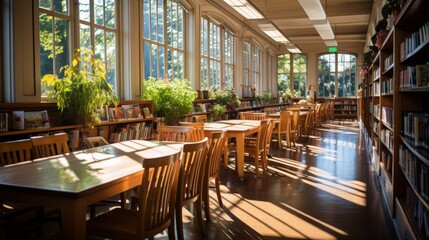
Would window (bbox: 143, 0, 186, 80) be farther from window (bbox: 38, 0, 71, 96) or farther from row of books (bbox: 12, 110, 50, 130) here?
row of books (bbox: 12, 110, 50, 130)

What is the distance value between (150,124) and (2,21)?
110 inches

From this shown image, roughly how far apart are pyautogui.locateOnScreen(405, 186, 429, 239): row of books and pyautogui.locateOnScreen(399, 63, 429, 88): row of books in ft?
2.81

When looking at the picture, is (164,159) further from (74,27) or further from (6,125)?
(74,27)

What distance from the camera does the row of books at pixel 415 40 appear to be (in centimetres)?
273

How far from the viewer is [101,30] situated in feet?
21.4

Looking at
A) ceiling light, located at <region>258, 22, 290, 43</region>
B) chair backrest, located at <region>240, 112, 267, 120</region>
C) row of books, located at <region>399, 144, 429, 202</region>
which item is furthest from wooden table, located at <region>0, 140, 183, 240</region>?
ceiling light, located at <region>258, 22, 290, 43</region>

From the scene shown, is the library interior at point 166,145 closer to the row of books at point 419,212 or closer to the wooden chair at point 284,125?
the row of books at point 419,212

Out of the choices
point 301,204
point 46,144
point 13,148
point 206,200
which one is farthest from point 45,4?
point 301,204

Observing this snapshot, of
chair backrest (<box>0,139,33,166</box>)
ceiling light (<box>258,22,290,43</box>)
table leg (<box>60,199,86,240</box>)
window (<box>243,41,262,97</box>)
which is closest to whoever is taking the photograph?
table leg (<box>60,199,86,240</box>)

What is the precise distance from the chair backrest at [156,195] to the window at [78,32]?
333cm

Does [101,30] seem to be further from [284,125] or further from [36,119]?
[284,125]

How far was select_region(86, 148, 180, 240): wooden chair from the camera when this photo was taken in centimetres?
244

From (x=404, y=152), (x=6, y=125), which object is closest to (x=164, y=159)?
(x=404, y=152)

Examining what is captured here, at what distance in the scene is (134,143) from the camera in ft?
13.9
